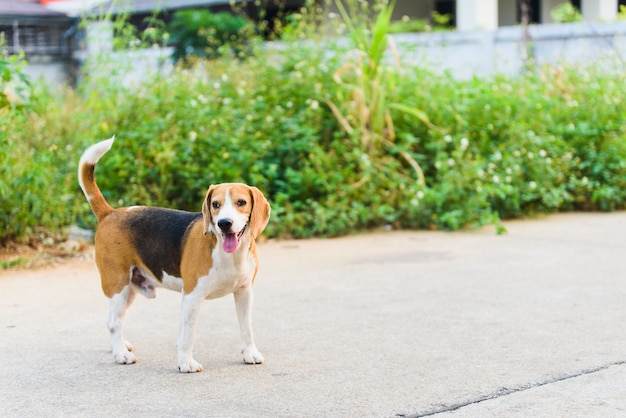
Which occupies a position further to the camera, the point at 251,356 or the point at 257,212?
the point at 251,356

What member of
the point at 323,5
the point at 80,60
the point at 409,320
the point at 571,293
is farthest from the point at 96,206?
the point at 80,60

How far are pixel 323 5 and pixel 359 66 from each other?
570 inches

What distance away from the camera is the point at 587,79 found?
11344 millimetres

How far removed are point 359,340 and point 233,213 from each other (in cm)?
130

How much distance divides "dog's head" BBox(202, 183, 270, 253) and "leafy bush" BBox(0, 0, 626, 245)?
3.74 metres

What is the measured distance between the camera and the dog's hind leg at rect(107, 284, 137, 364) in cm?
472

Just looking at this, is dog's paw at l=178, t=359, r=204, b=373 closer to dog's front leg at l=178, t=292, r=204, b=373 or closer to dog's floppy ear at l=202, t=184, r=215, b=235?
dog's front leg at l=178, t=292, r=204, b=373

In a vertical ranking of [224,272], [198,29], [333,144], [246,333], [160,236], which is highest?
[198,29]


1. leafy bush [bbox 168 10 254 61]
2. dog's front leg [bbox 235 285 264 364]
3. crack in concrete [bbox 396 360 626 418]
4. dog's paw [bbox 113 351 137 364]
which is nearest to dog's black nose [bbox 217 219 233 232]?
dog's front leg [bbox 235 285 264 364]

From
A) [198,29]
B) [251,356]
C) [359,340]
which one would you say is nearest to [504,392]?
[359,340]

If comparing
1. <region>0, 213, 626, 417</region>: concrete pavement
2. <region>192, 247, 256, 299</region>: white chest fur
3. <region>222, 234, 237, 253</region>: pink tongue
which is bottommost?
<region>0, 213, 626, 417</region>: concrete pavement

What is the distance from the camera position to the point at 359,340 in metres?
5.13

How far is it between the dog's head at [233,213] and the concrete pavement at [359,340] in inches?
27.7

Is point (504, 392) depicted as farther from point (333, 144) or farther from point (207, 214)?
point (333, 144)
